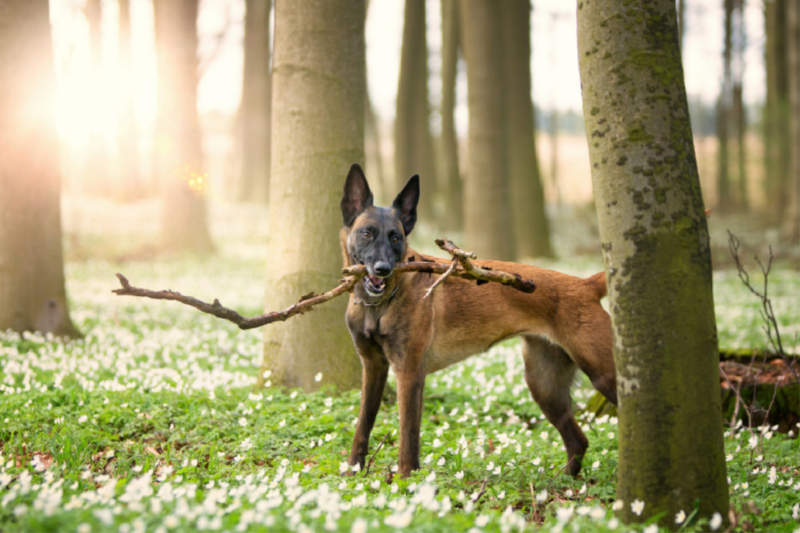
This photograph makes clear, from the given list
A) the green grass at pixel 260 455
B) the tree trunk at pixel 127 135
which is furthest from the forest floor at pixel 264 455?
the tree trunk at pixel 127 135

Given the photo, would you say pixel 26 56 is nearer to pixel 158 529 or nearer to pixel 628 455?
pixel 158 529

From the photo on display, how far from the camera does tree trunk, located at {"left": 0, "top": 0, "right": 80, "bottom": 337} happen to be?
7.13 meters

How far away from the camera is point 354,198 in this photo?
Answer: 447 cm

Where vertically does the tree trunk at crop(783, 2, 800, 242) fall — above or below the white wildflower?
above

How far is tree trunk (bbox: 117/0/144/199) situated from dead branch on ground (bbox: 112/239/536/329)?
85.0 ft

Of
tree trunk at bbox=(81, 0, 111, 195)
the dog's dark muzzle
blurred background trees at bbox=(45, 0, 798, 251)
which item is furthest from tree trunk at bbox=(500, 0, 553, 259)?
tree trunk at bbox=(81, 0, 111, 195)

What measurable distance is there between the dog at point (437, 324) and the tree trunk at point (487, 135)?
388 inches

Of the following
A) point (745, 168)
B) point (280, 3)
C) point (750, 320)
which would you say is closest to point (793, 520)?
point (280, 3)

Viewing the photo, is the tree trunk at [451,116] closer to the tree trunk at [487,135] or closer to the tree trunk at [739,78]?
the tree trunk at [487,135]

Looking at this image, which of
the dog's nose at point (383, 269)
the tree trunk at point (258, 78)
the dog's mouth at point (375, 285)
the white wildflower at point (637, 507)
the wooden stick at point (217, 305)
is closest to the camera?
the white wildflower at point (637, 507)

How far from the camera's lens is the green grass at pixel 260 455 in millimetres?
2668

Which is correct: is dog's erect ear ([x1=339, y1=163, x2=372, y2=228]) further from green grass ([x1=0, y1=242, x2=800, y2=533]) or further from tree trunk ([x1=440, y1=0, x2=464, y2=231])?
tree trunk ([x1=440, y1=0, x2=464, y2=231])

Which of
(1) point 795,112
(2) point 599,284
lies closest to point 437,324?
(2) point 599,284

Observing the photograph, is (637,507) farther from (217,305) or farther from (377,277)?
(217,305)
